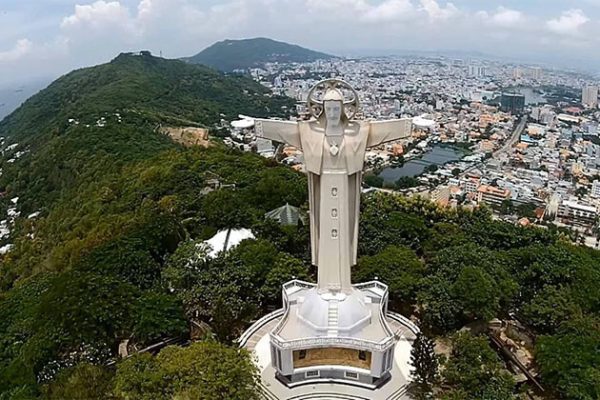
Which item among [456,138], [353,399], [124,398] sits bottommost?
[456,138]

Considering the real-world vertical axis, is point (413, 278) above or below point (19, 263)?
above

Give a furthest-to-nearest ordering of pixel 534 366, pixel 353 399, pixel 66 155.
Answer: pixel 66 155
pixel 534 366
pixel 353 399

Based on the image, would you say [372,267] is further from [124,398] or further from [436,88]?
[436,88]

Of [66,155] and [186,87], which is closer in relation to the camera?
[66,155]

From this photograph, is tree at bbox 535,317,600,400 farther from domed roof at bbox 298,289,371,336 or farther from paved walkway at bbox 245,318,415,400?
domed roof at bbox 298,289,371,336

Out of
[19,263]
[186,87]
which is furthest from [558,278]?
[186,87]

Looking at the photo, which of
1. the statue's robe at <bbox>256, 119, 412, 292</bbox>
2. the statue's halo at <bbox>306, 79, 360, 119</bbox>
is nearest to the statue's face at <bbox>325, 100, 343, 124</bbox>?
the statue's halo at <bbox>306, 79, 360, 119</bbox>
